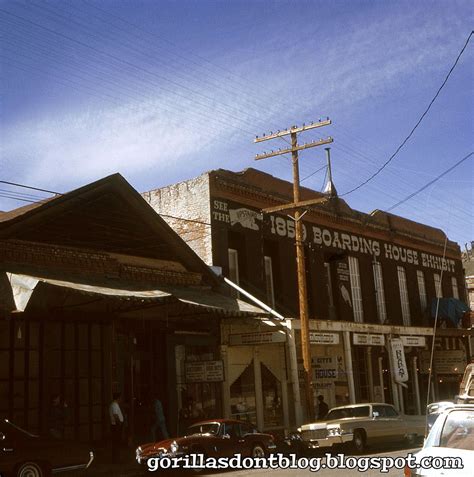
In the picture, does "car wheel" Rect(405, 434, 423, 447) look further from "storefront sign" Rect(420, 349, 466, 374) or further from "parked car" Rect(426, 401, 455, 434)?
"storefront sign" Rect(420, 349, 466, 374)

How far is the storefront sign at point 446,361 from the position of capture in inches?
1293

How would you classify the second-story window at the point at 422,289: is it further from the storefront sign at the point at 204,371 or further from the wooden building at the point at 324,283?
the storefront sign at the point at 204,371

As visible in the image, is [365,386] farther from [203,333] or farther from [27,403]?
[27,403]

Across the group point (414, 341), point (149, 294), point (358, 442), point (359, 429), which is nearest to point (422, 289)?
point (414, 341)

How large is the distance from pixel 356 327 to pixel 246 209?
246 inches

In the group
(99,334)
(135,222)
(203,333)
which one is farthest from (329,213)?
(99,334)

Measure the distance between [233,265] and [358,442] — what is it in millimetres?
8974

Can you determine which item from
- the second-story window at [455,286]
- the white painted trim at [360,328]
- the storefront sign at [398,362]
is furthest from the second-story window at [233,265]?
the second-story window at [455,286]

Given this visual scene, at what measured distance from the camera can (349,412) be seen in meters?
18.8

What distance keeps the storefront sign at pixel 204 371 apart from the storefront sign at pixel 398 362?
30.9ft

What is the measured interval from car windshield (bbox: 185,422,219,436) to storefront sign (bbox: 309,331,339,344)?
313 inches

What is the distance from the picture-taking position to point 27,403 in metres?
16.7

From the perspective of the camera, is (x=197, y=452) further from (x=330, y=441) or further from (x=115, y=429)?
(x=330, y=441)

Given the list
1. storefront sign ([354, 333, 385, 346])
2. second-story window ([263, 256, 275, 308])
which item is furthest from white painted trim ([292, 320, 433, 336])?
second-story window ([263, 256, 275, 308])
